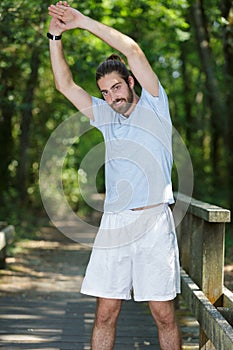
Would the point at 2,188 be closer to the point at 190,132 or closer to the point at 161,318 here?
the point at 190,132

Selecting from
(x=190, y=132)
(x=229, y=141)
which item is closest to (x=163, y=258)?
(x=229, y=141)

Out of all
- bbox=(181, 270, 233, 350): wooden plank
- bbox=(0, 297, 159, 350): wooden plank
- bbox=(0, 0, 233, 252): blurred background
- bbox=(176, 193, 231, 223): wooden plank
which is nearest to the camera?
bbox=(181, 270, 233, 350): wooden plank

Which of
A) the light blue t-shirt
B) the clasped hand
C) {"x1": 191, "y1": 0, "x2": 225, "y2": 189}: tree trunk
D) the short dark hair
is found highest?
{"x1": 191, "y1": 0, "x2": 225, "y2": 189}: tree trunk

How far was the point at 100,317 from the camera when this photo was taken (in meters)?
4.38

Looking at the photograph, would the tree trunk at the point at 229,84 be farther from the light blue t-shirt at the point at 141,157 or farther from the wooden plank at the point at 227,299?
the light blue t-shirt at the point at 141,157

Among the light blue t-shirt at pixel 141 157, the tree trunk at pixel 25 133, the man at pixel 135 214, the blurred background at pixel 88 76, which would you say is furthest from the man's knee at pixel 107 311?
the tree trunk at pixel 25 133

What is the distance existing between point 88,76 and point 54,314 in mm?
8181

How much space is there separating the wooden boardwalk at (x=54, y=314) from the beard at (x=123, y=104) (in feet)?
6.93

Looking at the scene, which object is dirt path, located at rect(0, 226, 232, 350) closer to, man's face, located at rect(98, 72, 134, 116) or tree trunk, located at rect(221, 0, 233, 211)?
man's face, located at rect(98, 72, 134, 116)

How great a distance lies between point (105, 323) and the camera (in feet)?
14.4

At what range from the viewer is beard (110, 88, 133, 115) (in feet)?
14.3

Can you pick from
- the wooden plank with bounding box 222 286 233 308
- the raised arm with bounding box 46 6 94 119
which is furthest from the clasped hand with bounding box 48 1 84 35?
the wooden plank with bounding box 222 286 233 308

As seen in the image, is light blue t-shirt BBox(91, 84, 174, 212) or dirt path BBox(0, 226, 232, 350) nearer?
light blue t-shirt BBox(91, 84, 174, 212)

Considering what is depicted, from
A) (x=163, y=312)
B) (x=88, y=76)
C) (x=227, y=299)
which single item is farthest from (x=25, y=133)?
(x=163, y=312)
